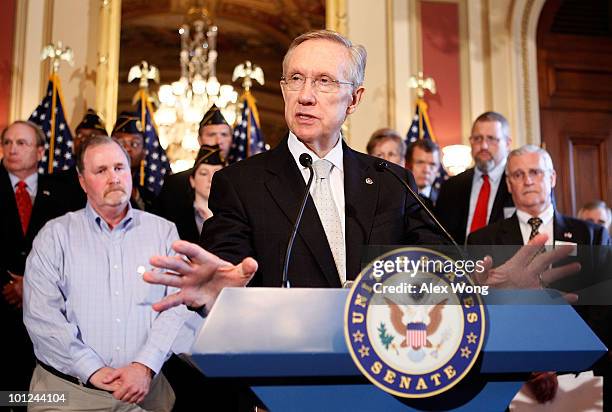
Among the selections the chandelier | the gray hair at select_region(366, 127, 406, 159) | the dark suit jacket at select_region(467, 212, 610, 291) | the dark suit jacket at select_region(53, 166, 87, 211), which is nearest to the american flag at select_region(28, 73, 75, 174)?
the dark suit jacket at select_region(53, 166, 87, 211)

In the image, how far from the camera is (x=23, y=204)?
3.79 metres

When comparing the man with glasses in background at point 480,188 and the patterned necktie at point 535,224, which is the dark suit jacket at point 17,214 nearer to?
the man with glasses in background at point 480,188

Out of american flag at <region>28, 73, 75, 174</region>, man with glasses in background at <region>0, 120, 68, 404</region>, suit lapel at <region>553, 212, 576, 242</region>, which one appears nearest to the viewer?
suit lapel at <region>553, 212, 576, 242</region>

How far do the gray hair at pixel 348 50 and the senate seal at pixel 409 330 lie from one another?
0.76 metres

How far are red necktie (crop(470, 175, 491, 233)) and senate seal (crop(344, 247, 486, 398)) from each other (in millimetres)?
3061

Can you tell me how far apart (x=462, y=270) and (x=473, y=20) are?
5.83 meters

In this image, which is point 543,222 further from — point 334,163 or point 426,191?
point 334,163

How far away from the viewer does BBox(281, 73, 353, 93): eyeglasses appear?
5.66ft

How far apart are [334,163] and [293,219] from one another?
25 centimetres

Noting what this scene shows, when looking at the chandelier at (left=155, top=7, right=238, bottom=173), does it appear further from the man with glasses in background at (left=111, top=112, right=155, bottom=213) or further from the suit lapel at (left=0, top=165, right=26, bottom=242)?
the suit lapel at (left=0, top=165, right=26, bottom=242)

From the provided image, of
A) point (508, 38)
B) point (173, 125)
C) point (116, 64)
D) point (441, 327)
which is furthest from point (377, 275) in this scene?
point (173, 125)

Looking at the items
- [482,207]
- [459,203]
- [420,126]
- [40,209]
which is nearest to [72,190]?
[40,209]

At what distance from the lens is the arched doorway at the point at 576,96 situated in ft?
21.4

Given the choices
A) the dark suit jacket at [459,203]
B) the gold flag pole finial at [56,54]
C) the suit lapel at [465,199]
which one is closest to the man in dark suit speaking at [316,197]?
the dark suit jacket at [459,203]
